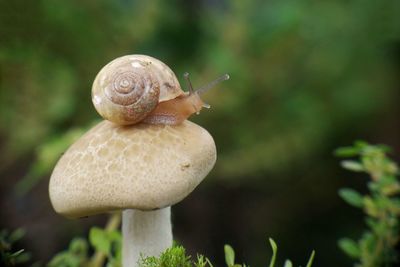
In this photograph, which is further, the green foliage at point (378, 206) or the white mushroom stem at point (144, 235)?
the green foliage at point (378, 206)

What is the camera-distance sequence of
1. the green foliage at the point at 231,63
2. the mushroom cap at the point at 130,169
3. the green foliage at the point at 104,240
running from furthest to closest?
1. the green foliage at the point at 231,63
2. the green foliage at the point at 104,240
3. the mushroom cap at the point at 130,169

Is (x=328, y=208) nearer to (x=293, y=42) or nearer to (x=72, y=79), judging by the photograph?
(x=293, y=42)

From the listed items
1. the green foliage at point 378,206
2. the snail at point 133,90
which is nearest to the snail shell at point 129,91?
the snail at point 133,90

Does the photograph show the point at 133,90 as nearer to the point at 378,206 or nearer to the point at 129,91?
the point at 129,91

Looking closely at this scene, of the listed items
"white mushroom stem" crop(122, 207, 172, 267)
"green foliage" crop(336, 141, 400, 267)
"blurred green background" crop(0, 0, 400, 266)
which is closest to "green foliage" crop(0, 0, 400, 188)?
"blurred green background" crop(0, 0, 400, 266)

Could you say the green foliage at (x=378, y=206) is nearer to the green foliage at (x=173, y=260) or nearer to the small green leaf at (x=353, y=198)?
the small green leaf at (x=353, y=198)

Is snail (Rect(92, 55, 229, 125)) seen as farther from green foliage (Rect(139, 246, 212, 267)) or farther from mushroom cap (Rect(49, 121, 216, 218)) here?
green foliage (Rect(139, 246, 212, 267))

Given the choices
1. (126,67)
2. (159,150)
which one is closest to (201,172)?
(159,150)
